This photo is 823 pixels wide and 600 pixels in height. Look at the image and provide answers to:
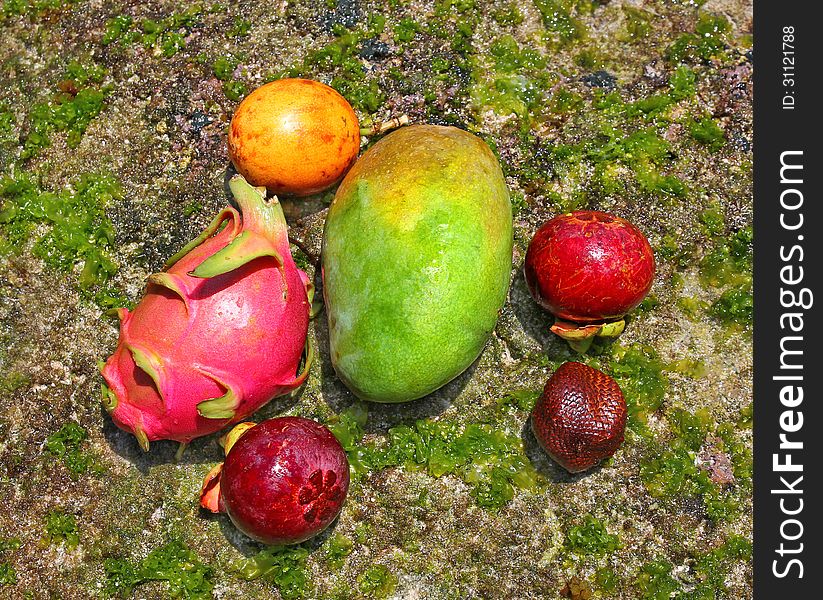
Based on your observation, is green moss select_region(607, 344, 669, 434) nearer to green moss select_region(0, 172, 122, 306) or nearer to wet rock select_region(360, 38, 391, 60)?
wet rock select_region(360, 38, 391, 60)

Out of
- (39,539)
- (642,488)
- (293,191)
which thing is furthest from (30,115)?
(642,488)

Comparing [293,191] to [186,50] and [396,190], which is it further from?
[186,50]

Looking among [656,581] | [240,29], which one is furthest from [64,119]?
[656,581]

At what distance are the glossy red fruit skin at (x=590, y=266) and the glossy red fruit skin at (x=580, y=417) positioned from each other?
31 cm

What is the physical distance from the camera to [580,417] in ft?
11.1

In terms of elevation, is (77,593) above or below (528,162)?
below

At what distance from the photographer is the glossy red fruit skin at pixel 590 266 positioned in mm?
3350

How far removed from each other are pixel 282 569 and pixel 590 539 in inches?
59.4

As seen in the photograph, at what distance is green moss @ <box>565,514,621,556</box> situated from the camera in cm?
369

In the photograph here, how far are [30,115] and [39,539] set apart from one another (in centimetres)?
224

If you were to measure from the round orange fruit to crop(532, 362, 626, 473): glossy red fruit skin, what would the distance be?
4.83 feet

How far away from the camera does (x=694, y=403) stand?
3854mm

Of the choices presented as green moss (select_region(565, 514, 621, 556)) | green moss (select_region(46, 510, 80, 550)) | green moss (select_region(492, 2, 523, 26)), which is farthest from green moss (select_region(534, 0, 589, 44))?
green moss (select_region(46, 510, 80, 550))

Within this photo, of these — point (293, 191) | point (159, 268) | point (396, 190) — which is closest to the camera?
point (396, 190)
